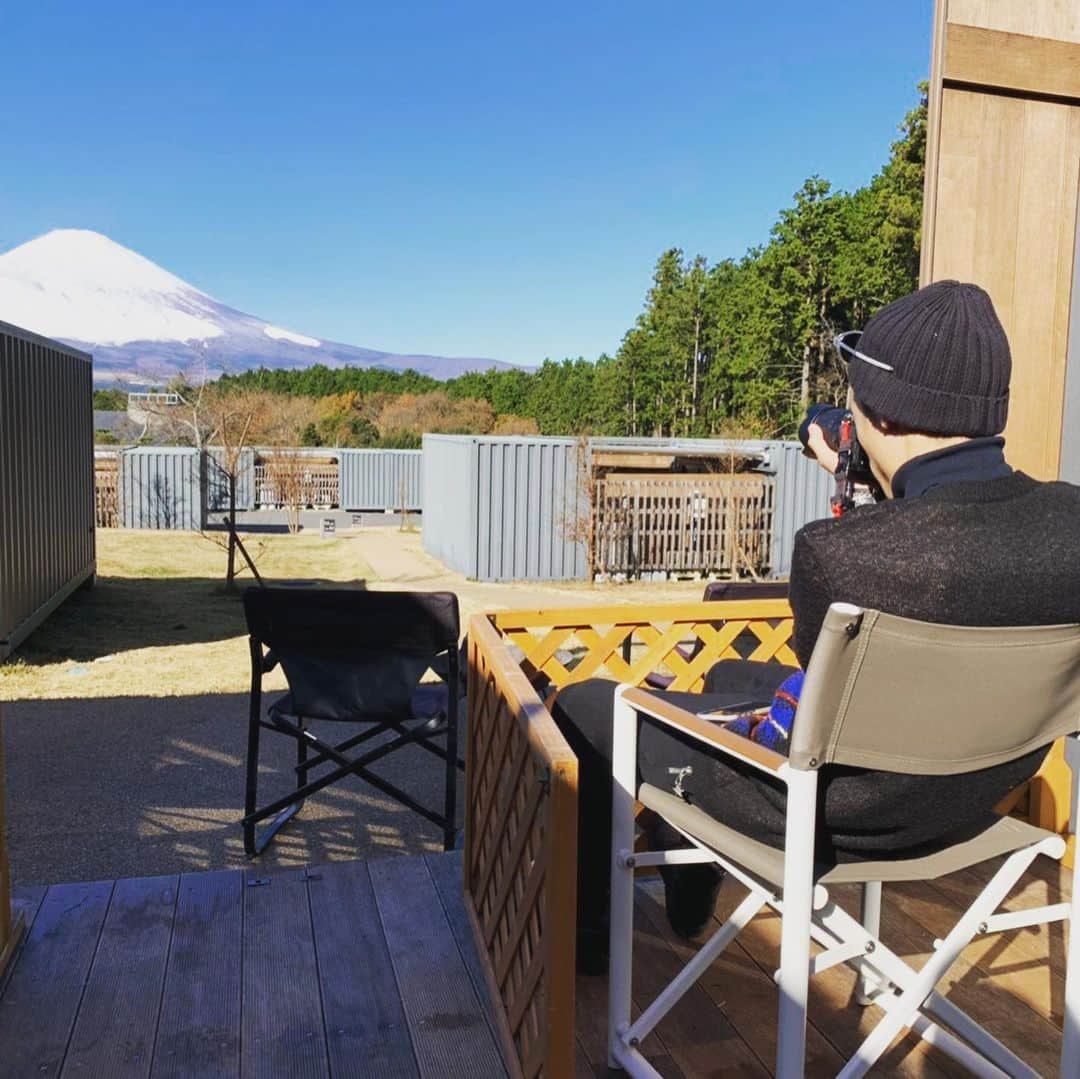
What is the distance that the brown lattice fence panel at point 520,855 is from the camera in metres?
1.51

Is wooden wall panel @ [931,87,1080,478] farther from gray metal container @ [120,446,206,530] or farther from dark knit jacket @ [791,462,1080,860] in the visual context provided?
gray metal container @ [120,446,206,530]

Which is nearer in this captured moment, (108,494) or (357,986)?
(357,986)

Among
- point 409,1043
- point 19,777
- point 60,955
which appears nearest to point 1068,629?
point 409,1043

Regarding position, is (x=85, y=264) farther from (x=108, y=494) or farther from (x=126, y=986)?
(x=126, y=986)

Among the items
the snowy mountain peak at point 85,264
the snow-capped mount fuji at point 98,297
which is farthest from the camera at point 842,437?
the snowy mountain peak at point 85,264

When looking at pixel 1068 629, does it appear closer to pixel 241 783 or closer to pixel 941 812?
pixel 941 812

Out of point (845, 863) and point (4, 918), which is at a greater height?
point (845, 863)

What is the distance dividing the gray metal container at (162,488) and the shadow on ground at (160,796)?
1324 centimetres

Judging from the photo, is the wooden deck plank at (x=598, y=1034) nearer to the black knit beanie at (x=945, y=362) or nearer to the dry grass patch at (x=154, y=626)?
the black knit beanie at (x=945, y=362)

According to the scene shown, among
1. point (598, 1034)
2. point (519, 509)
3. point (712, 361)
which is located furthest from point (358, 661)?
point (712, 361)

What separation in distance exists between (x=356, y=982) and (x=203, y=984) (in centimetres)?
31

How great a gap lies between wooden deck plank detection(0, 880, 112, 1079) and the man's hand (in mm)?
1697

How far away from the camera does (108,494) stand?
19.7 metres

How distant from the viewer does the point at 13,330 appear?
25.6ft
